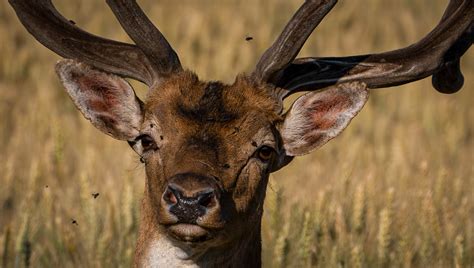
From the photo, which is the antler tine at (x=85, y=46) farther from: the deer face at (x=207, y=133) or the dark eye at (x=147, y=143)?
the dark eye at (x=147, y=143)

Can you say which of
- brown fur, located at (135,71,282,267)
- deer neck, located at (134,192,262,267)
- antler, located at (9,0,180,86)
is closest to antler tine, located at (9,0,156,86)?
antler, located at (9,0,180,86)

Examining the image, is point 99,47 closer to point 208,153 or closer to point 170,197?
point 208,153

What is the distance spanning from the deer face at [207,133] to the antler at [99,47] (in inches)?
3.7

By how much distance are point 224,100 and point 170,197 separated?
925 mm

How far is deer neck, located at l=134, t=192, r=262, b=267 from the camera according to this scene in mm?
6164

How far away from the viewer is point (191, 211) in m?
5.61

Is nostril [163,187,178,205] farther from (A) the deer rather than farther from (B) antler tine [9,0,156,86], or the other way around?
(B) antler tine [9,0,156,86]

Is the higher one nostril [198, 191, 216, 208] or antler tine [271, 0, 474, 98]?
antler tine [271, 0, 474, 98]

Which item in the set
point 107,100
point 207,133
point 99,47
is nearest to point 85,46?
point 99,47

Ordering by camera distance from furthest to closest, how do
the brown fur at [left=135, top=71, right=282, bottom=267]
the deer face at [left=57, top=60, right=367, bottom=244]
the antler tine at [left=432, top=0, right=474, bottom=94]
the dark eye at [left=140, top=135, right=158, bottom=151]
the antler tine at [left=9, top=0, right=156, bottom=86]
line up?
the antler tine at [left=432, top=0, right=474, bottom=94] < the antler tine at [left=9, top=0, right=156, bottom=86] < the dark eye at [left=140, top=135, right=158, bottom=151] < the brown fur at [left=135, top=71, right=282, bottom=267] < the deer face at [left=57, top=60, right=367, bottom=244]

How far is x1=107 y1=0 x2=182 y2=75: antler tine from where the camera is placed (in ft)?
20.9

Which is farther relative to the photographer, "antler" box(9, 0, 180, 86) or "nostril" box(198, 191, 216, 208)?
"antler" box(9, 0, 180, 86)

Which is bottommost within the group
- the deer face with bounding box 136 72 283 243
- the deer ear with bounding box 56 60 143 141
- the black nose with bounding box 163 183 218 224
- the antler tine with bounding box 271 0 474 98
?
the black nose with bounding box 163 183 218 224

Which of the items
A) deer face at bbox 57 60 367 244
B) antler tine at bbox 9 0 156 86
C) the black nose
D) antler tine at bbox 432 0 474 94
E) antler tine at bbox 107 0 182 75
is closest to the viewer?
the black nose
